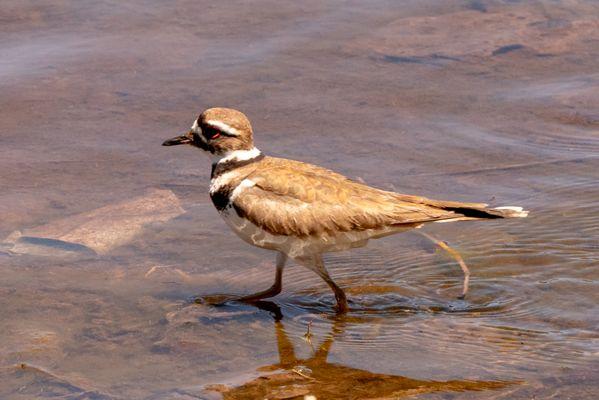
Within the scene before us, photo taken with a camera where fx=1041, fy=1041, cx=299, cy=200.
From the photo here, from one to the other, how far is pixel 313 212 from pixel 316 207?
43mm

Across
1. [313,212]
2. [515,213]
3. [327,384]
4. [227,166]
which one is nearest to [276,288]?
[313,212]

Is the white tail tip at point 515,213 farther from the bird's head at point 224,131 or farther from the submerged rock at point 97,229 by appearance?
the submerged rock at point 97,229

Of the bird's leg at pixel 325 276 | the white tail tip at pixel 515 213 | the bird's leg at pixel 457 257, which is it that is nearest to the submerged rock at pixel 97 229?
the bird's leg at pixel 325 276

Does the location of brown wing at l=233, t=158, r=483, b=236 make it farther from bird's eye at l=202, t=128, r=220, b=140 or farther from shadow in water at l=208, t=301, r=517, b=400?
shadow in water at l=208, t=301, r=517, b=400

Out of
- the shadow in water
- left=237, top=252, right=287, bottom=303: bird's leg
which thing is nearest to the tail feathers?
left=237, top=252, right=287, bottom=303: bird's leg

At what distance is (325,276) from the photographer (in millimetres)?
7531

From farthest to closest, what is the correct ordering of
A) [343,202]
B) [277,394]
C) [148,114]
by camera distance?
[148,114]
[343,202]
[277,394]

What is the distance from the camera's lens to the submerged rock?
27.6ft

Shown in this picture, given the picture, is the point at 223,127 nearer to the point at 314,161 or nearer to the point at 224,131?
the point at 224,131

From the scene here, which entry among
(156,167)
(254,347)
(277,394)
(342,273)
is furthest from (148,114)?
(277,394)

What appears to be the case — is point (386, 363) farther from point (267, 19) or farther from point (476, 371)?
point (267, 19)

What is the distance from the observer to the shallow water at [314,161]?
6613 mm

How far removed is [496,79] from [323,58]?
80.7 inches

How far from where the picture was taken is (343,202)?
7500 mm
